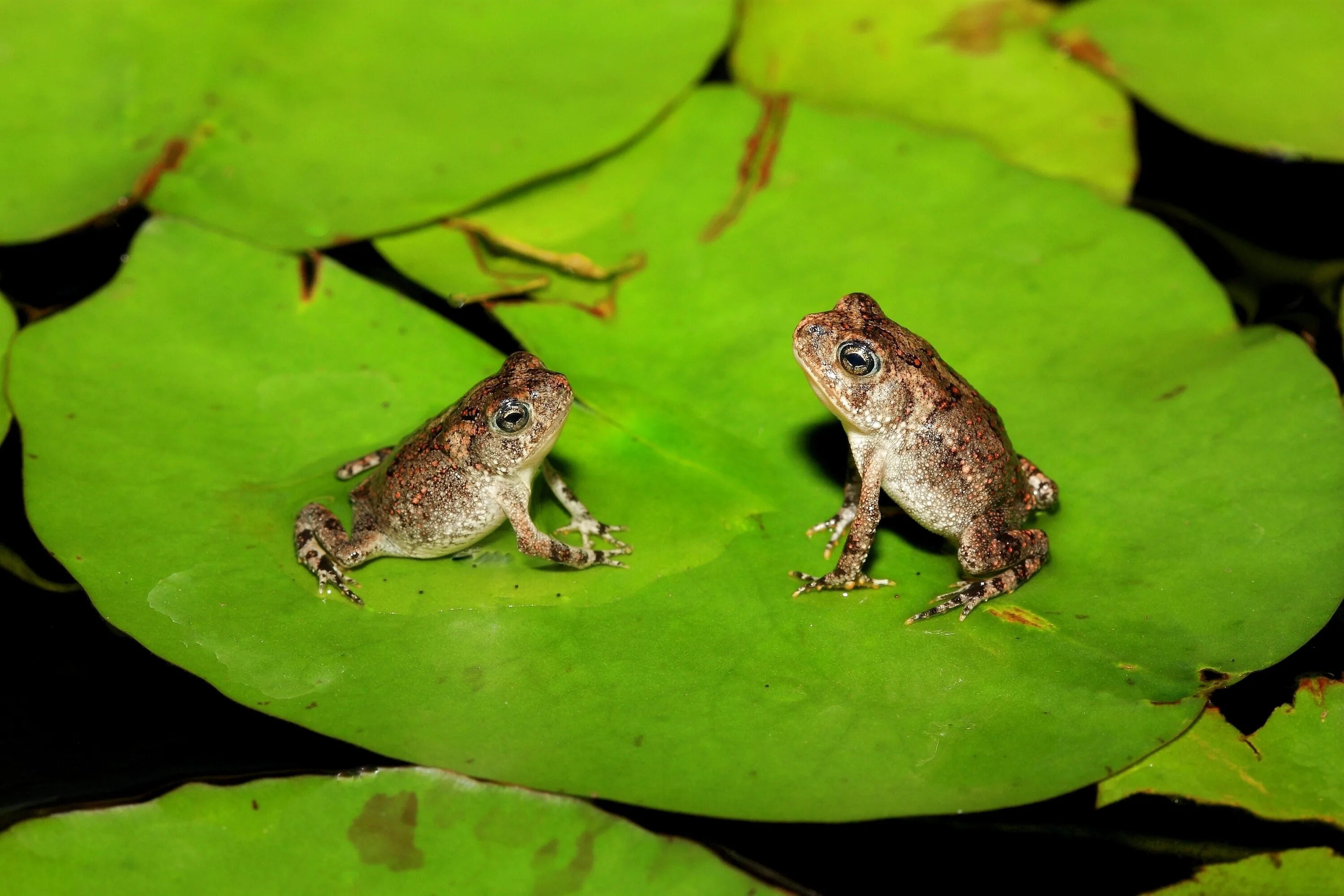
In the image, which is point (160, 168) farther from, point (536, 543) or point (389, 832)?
point (389, 832)

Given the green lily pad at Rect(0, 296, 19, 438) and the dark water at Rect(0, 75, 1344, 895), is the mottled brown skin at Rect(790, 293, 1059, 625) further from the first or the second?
the green lily pad at Rect(0, 296, 19, 438)

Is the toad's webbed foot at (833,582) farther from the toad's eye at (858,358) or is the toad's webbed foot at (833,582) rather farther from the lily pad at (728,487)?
the toad's eye at (858,358)

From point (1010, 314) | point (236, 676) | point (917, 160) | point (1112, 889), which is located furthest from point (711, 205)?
point (1112, 889)

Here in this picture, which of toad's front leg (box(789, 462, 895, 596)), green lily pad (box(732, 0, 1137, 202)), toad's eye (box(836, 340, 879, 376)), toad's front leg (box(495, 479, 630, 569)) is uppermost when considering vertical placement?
green lily pad (box(732, 0, 1137, 202))

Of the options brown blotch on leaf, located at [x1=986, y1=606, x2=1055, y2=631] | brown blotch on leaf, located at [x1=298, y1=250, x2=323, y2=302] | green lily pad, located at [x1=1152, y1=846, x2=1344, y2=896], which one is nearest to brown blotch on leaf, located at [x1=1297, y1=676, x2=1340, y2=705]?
green lily pad, located at [x1=1152, y1=846, x2=1344, y2=896]

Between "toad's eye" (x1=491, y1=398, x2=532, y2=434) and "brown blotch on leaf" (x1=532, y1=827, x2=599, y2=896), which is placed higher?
"toad's eye" (x1=491, y1=398, x2=532, y2=434)

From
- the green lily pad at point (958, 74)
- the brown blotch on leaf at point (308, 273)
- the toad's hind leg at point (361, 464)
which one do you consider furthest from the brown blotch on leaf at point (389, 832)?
the green lily pad at point (958, 74)

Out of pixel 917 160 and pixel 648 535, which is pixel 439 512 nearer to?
pixel 648 535
